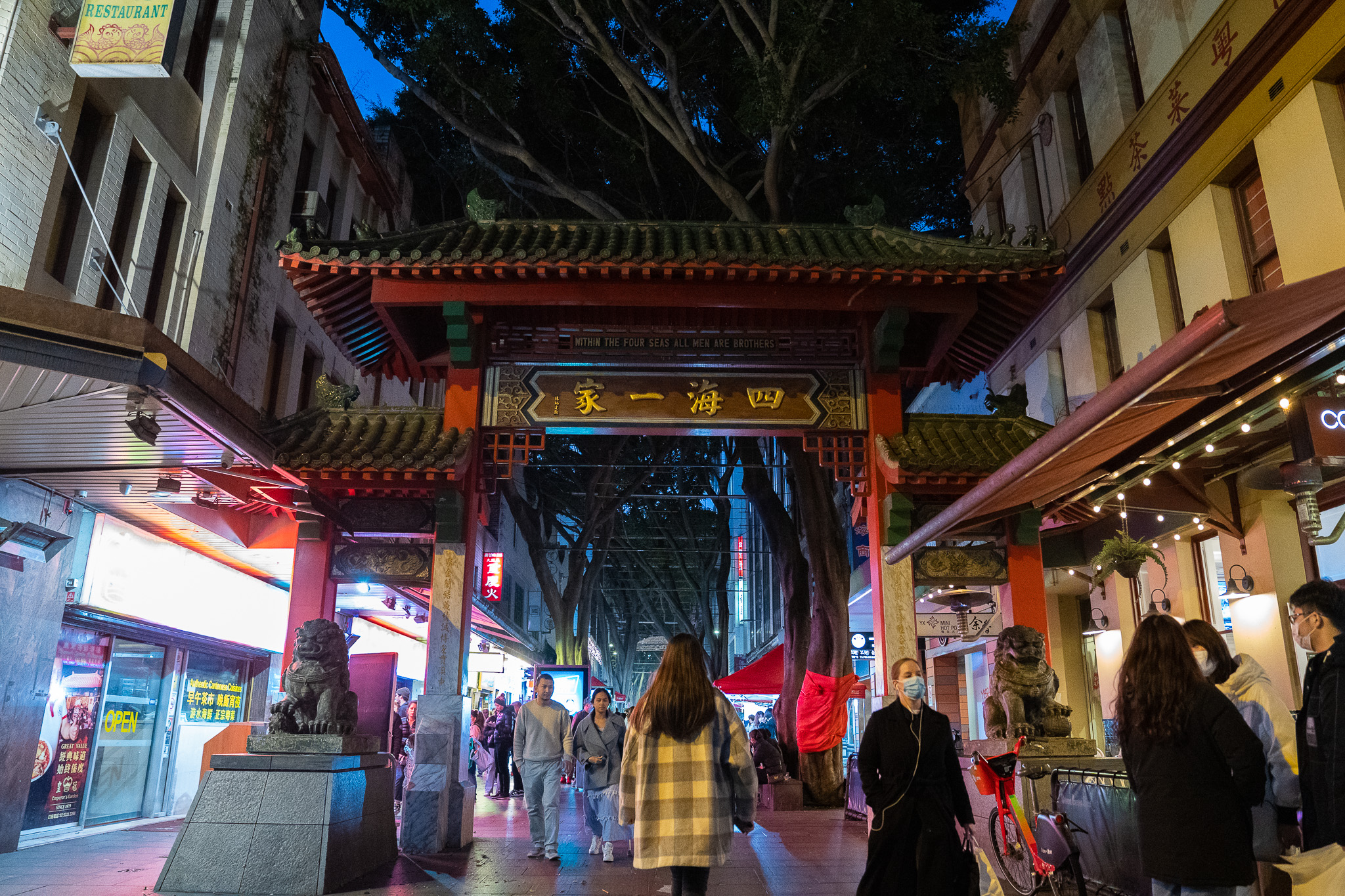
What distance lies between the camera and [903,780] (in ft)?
17.7

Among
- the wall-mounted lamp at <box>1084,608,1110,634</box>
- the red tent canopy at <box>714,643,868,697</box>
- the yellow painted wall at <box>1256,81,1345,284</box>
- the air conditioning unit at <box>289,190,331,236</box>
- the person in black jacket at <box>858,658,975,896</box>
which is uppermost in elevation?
the air conditioning unit at <box>289,190,331,236</box>

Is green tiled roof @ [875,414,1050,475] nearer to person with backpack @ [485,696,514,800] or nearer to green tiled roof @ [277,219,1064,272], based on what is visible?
green tiled roof @ [277,219,1064,272]

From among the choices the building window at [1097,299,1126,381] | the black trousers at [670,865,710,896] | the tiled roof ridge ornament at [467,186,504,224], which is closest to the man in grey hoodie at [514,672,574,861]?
the black trousers at [670,865,710,896]

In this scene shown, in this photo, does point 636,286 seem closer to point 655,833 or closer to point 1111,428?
point 1111,428

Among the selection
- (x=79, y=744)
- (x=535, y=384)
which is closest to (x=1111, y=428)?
(x=535, y=384)

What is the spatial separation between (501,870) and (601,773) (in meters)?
1.58

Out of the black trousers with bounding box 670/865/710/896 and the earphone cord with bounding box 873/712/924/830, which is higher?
the earphone cord with bounding box 873/712/924/830

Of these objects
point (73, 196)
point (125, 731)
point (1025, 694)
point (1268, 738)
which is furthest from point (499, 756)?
point (1268, 738)

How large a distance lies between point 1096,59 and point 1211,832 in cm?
1330

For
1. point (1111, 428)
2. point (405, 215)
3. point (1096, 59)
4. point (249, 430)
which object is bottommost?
point (1111, 428)

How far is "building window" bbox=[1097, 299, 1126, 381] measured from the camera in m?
14.1

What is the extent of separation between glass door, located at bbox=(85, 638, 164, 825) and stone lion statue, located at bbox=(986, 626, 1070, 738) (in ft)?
37.5

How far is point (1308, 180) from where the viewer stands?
9250 millimetres

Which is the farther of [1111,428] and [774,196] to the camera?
[774,196]
